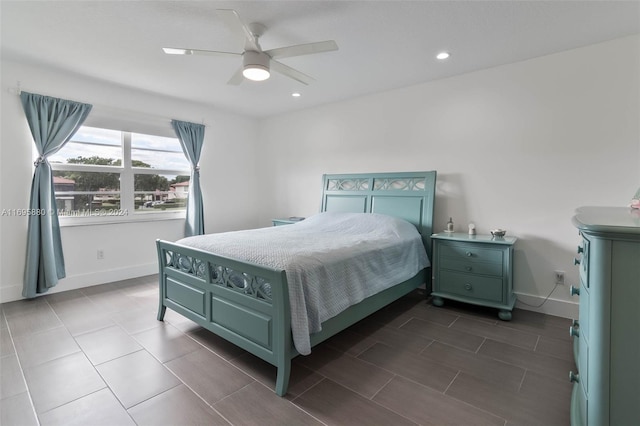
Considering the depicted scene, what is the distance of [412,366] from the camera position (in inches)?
85.8

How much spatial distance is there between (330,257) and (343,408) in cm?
95

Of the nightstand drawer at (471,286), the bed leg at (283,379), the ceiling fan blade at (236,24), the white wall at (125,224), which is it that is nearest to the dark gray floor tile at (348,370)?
the bed leg at (283,379)

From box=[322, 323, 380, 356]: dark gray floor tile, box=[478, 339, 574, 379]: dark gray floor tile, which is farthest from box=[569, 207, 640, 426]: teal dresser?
box=[322, 323, 380, 356]: dark gray floor tile

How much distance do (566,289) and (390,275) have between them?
1.74 m

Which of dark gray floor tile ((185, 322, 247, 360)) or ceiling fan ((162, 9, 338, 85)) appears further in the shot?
dark gray floor tile ((185, 322, 247, 360))

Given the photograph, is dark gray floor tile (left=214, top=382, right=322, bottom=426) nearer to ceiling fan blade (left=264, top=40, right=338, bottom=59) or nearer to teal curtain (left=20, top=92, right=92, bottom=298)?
ceiling fan blade (left=264, top=40, right=338, bottom=59)

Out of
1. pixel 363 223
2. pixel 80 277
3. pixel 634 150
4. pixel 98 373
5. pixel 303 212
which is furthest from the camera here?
pixel 303 212

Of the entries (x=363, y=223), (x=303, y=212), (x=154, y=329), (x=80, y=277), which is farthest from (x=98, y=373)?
(x=303, y=212)

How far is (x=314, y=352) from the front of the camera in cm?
240

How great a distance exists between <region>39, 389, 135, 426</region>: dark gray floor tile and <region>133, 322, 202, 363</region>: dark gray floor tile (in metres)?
0.46

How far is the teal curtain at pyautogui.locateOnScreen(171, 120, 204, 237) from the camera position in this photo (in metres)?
4.69

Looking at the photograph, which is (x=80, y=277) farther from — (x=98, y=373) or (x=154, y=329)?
(x=98, y=373)

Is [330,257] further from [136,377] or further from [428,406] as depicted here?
[136,377]

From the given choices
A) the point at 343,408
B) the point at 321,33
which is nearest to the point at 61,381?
the point at 343,408
